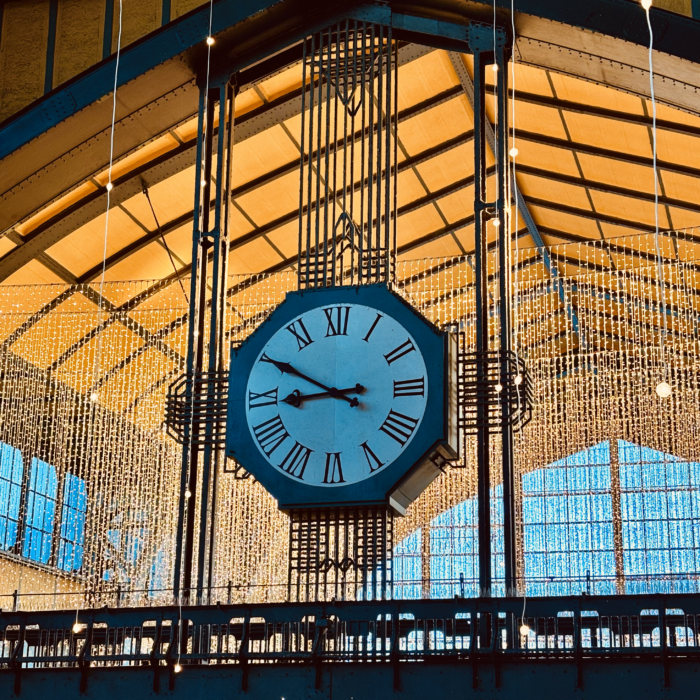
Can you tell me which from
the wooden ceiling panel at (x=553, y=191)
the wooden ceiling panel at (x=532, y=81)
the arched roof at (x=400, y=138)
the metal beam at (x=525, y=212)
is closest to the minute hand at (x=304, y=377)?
the arched roof at (x=400, y=138)

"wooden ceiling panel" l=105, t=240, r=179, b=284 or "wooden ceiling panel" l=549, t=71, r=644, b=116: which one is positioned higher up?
"wooden ceiling panel" l=549, t=71, r=644, b=116

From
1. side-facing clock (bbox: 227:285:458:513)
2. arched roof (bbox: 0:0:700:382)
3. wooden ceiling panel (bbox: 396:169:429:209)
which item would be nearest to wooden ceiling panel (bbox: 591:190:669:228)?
arched roof (bbox: 0:0:700:382)

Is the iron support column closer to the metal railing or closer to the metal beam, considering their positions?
the metal railing

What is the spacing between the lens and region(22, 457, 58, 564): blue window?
64.8 ft

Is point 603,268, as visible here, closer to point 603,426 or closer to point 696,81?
point 603,426

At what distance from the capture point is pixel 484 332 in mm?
10117

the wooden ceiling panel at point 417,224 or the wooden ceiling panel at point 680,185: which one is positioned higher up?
the wooden ceiling panel at point 417,224

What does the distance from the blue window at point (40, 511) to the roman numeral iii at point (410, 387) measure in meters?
11.2

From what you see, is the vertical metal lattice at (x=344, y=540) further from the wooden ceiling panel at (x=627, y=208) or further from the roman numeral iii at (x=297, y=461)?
the wooden ceiling panel at (x=627, y=208)

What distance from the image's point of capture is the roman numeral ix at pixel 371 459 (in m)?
9.55

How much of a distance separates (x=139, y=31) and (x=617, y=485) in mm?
12267

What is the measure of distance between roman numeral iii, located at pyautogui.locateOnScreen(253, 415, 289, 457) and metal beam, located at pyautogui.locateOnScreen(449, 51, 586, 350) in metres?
5.77

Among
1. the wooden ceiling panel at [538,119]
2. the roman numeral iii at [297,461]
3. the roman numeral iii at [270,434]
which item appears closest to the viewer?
the roman numeral iii at [297,461]

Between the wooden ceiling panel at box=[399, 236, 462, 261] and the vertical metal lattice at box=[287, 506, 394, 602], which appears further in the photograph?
the wooden ceiling panel at box=[399, 236, 462, 261]
